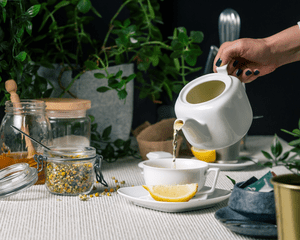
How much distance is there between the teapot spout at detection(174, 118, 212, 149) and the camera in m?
0.65

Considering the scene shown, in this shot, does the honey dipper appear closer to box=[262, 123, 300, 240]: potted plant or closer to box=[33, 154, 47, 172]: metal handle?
box=[33, 154, 47, 172]: metal handle

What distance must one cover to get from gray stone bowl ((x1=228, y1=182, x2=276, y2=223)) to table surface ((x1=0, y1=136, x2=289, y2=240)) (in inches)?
1.5

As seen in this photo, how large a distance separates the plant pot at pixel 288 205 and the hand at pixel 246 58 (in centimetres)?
39

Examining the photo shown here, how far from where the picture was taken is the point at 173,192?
688mm

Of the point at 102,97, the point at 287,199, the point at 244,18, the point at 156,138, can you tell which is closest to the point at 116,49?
the point at 102,97

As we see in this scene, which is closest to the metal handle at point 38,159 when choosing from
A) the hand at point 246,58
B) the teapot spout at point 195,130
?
the teapot spout at point 195,130

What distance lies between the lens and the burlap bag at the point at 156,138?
44.4 inches

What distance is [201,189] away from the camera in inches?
31.0

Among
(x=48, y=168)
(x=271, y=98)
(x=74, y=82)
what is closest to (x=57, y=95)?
(x=74, y=82)

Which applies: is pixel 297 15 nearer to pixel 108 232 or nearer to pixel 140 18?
pixel 140 18

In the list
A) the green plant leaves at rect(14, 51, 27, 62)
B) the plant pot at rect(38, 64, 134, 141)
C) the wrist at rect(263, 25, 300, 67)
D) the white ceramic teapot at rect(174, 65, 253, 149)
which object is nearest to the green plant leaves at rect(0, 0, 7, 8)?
the green plant leaves at rect(14, 51, 27, 62)

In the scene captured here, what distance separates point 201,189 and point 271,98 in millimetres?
1178

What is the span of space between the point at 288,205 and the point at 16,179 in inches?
21.3

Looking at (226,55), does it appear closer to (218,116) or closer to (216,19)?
(218,116)
